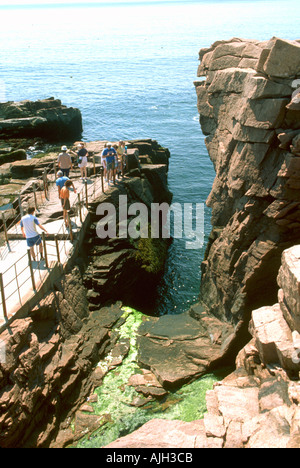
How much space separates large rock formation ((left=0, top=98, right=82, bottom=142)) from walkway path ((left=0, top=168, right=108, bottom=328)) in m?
32.4

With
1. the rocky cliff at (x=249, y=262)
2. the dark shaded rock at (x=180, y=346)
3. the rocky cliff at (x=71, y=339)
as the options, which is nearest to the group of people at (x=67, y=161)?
the rocky cliff at (x=71, y=339)

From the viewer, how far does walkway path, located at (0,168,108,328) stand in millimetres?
15281

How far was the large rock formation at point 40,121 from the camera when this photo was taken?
179ft

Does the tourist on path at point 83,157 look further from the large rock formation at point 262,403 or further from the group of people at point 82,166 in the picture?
the large rock formation at point 262,403

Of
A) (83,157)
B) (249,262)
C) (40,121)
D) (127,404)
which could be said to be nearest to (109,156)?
(83,157)

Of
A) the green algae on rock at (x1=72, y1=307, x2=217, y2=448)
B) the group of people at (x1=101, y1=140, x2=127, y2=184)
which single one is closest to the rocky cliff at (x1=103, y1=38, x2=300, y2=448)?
the green algae on rock at (x1=72, y1=307, x2=217, y2=448)

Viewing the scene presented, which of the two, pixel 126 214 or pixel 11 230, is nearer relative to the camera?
pixel 11 230

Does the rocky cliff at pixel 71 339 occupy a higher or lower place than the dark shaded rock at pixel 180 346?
higher

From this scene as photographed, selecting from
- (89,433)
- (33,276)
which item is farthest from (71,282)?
(89,433)

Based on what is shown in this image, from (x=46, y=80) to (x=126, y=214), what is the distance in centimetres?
8346

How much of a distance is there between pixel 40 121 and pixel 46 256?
4217 centimetres

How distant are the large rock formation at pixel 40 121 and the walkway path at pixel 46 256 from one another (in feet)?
106
